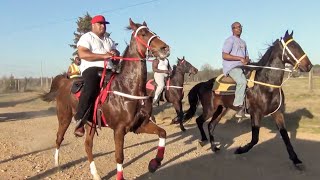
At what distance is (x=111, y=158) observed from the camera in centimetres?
1002

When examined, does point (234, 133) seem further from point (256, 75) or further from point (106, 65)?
point (106, 65)

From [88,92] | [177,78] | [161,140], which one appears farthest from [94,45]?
[177,78]

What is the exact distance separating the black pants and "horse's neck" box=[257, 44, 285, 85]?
4.16 meters

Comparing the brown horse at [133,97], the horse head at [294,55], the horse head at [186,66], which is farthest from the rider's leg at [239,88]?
the horse head at [186,66]

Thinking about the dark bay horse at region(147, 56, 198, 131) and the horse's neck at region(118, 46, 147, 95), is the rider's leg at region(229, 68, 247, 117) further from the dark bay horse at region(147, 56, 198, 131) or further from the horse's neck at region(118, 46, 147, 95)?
the dark bay horse at region(147, 56, 198, 131)


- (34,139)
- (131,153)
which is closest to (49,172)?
(131,153)

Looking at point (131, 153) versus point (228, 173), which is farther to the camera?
point (131, 153)

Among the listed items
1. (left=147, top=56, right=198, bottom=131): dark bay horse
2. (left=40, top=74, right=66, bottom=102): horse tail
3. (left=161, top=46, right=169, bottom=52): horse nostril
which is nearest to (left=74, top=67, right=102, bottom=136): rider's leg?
(left=161, top=46, right=169, bottom=52): horse nostril

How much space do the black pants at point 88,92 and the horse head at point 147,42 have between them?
1001 millimetres

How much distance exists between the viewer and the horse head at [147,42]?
6.59 m

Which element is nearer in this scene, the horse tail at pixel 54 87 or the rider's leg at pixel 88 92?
the rider's leg at pixel 88 92

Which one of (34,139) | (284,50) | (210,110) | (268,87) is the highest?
(284,50)

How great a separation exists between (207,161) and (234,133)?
14.3 feet

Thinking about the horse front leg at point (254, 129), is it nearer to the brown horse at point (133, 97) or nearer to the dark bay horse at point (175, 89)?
the brown horse at point (133, 97)
